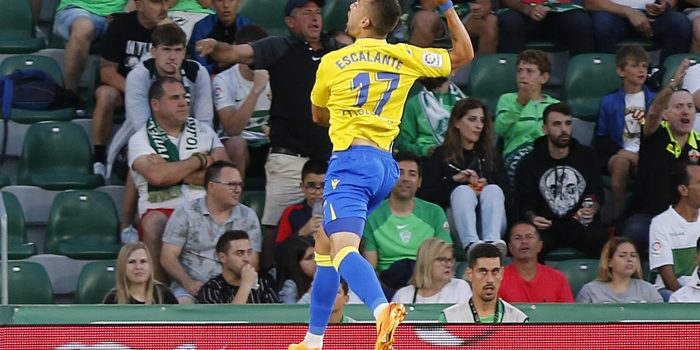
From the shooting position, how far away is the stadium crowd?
10773 mm

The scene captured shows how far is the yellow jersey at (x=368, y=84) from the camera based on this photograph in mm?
7961

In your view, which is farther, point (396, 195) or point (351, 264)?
point (396, 195)

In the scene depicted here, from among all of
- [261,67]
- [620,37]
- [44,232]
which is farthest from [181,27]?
[620,37]

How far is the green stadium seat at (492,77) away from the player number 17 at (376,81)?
4504mm

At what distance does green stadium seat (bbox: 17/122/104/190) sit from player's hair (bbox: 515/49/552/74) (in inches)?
125

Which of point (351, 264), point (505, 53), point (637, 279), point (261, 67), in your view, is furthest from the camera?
point (505, 53)

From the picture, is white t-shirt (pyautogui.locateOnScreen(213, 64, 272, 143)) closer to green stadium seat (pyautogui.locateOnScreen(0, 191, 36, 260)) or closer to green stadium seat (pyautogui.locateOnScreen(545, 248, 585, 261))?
green stadium seat (pyautogui.locateOnScreen(0, 191, 36, 260))

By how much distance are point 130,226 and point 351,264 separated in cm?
398

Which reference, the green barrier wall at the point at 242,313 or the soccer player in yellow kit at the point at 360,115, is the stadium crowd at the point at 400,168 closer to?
the green barrier wall at the point at 242,313

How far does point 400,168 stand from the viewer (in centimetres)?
1100

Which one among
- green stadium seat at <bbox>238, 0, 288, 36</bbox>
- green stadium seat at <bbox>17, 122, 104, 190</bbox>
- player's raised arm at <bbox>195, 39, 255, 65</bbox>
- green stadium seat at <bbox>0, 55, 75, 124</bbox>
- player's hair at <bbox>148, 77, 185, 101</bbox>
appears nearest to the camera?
player's raised arm at <bbox>195, 39, 255, 65</bbox>

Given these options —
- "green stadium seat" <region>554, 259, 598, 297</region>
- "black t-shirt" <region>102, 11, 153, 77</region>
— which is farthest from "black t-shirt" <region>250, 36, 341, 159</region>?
"green stadium seat" <region>554, 259, 598, 297</region>

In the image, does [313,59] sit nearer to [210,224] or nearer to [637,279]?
[210,224]

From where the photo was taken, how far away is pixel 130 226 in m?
11.4
